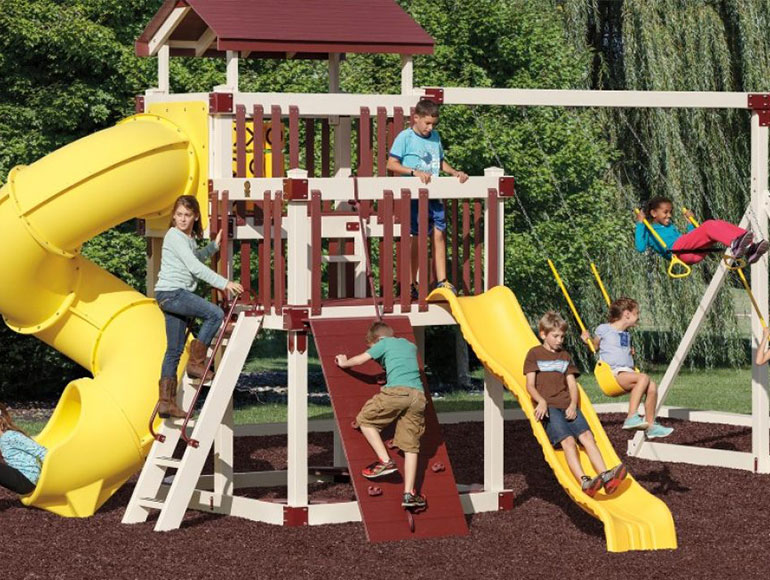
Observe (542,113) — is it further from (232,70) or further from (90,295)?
(90,295)

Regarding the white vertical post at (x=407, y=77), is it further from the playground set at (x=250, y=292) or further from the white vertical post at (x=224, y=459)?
the white vertical post at (x=224, y=459)

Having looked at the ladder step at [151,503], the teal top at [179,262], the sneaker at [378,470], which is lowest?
the ladder step at [151,503]

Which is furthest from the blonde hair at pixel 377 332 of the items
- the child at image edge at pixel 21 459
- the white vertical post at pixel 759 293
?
the white vertical post at pixel 759 293

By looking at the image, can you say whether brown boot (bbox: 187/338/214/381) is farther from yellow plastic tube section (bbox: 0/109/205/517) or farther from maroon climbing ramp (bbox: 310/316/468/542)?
maroon climbing ramp (bbox: 310/316/468/542)

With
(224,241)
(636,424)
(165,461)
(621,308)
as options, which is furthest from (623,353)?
(165,461)

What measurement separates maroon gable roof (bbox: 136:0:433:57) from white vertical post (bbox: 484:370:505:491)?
104 inches

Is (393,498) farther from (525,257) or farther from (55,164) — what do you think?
(525,257)

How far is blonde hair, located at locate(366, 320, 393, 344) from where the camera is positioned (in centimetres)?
1135

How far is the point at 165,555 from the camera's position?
10617mm

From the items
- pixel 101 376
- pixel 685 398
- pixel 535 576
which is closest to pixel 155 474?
pixel 101 376

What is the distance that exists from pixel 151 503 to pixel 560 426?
2799 mm

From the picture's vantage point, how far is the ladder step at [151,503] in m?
11.6

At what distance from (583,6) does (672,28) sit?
1.44 meters

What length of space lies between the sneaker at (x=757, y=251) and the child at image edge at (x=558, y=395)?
2198 millimetres
